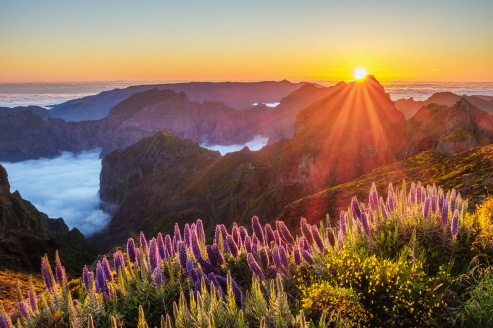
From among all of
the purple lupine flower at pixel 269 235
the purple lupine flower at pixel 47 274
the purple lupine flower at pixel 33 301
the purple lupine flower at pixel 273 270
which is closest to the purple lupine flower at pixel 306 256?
the purple lupine flower at pixel 273 270

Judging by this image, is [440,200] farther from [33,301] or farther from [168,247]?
[33,301]

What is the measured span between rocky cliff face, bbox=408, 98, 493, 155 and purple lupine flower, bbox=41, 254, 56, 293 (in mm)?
37699

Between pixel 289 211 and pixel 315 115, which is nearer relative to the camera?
pixel 289 211

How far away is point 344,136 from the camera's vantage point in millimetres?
91125

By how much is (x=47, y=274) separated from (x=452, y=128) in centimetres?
4879

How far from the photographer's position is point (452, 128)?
147 feet

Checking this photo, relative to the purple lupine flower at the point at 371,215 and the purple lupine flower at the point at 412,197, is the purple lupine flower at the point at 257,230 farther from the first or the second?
the purple lupine flower at the point at 412,197

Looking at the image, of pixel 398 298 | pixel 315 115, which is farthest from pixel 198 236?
pixel 315 115

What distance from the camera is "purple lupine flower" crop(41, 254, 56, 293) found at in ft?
24.8

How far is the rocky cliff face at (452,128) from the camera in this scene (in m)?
36.9

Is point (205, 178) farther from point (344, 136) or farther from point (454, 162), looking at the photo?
point (454, 162)

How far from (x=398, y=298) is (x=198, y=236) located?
5.22 m

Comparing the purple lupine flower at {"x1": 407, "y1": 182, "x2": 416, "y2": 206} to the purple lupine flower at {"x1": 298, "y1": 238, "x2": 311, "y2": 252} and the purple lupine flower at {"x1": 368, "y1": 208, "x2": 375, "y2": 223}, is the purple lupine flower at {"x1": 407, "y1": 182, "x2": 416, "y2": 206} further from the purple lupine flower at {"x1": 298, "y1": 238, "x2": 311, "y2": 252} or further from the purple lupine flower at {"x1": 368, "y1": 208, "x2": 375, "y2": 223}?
the purple lupine flower at {"x1": 298, "y1": 238, "x2": 311, "y2": 252}

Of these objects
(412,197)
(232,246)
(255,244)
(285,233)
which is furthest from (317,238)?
(412,197)
